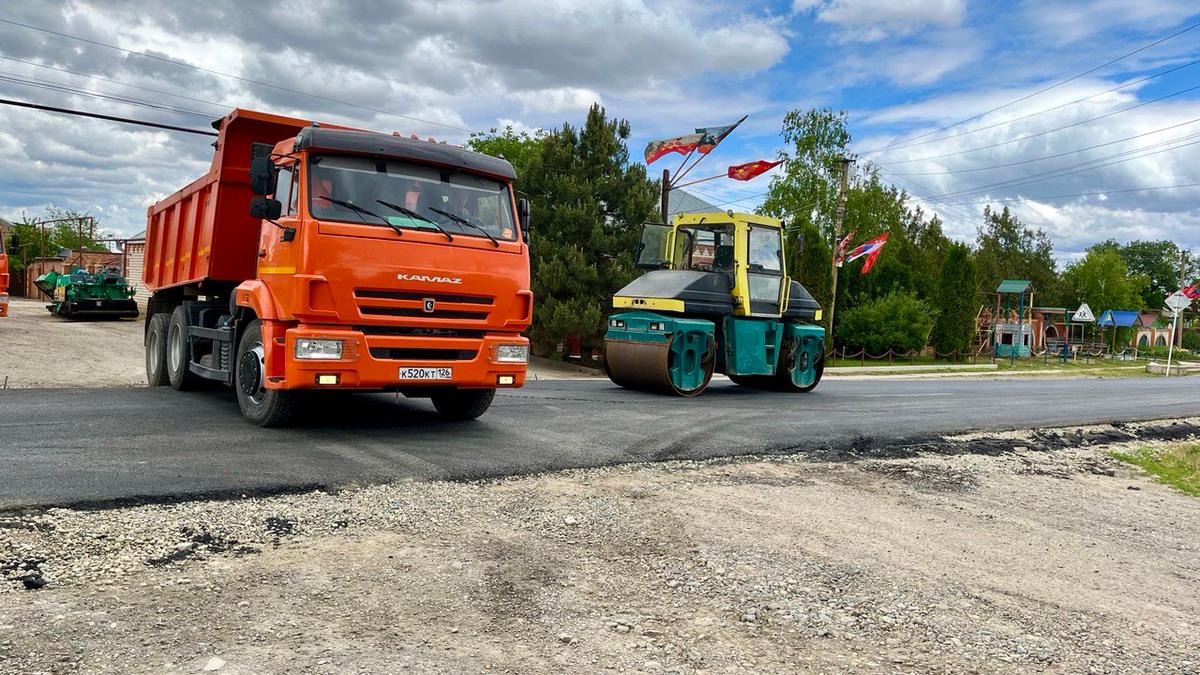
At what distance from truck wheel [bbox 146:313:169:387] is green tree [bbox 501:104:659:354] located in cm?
1204

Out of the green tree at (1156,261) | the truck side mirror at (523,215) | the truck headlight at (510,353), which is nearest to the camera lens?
the truck headlight at (510,353)

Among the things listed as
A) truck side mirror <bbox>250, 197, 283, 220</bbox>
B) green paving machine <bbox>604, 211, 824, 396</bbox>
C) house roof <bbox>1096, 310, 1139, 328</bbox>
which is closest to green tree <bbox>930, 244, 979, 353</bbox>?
green paving machine <bbox>604, 211, 824, 396</bbox>

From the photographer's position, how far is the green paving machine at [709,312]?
14016mm

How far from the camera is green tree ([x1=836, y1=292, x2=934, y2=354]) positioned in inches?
1491

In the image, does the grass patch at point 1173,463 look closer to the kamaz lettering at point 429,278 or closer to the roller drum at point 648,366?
the roller drum at point 648,366

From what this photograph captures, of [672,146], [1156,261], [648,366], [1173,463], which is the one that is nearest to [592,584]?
[1173,463]

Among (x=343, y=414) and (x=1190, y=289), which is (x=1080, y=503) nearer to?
(x=343, y=414)

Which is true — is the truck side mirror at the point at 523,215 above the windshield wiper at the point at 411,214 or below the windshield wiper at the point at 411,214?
above

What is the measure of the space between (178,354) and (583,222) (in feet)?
46.9

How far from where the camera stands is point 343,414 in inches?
385

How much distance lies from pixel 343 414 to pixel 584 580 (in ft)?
18.5

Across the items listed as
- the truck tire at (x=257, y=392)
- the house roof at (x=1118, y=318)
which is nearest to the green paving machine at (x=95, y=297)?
the truck tire at (x=257, y=392)

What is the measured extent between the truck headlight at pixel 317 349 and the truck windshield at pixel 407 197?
1.03m

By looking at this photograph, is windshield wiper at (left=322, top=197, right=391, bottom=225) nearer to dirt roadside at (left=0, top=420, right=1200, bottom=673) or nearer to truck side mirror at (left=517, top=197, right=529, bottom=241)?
truck side mirror at (left=517, top=197, right=529, bottom=241)
